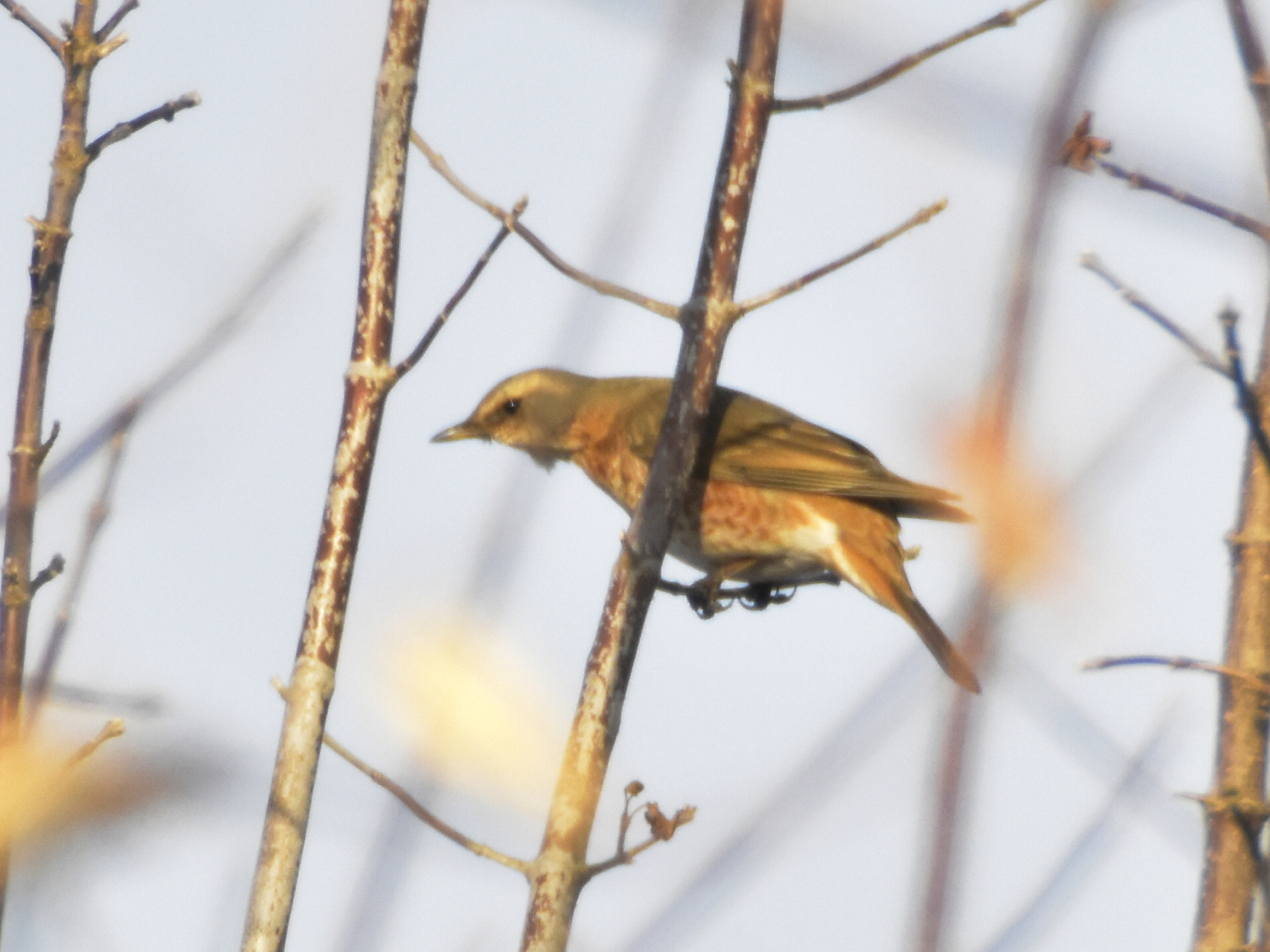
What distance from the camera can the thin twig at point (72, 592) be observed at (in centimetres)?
253

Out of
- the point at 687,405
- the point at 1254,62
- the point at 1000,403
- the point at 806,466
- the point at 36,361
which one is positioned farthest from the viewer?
the point at 806,466

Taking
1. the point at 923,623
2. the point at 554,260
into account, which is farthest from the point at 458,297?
the point at 923,623

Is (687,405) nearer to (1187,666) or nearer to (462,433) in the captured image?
(1187,666)

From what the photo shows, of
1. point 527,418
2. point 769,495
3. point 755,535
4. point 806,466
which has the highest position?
point 527,418

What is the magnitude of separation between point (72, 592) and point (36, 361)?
0.45 metres


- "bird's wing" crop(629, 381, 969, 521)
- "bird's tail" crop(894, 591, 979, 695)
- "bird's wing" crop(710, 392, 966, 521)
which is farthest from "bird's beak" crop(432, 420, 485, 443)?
"bird's tail" crop(894, 591, 979, 695)

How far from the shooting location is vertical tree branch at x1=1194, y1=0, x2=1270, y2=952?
236 centimetres

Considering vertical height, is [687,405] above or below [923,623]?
below

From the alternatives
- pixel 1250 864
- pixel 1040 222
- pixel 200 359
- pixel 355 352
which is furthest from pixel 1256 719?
pixel 200 359

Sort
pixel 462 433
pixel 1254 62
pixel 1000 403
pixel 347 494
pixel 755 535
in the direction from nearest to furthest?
pixel 1000 403 < pixel 1254 62 < pixel 347 494 < pixel 755 535 < pixel 462 433

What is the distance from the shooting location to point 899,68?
2844mm

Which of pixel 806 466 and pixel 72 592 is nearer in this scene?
pixel 72 592

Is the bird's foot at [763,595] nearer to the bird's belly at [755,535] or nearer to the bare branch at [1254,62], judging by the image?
the bird's belly at [755,535]

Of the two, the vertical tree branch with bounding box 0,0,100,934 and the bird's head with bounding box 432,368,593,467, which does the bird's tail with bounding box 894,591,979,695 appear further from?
the vertical tree branch with bounding box 0,0,100,934
